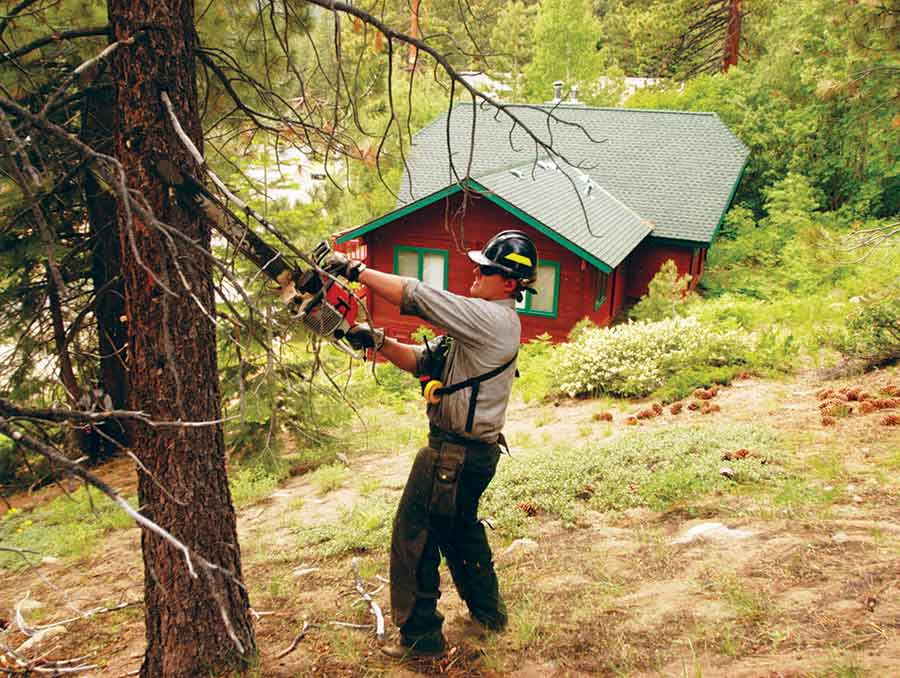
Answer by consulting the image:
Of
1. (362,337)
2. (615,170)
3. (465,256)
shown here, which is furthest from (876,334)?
(615,170)

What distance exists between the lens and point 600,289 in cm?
1958

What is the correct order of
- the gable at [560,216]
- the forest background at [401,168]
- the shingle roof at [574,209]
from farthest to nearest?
the shingle roof at [574,209], the gable at [560,216], the forest background at [401,168]

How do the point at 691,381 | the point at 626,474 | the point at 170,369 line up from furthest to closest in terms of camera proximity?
1. the point at 691,381
2. the point at 626,474
3. the point at 170,369

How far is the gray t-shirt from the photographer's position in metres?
3.76

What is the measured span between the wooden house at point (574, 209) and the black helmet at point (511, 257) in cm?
1054

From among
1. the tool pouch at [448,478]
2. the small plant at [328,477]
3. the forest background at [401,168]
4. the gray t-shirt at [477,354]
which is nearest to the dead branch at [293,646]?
the tool pouch at [448,478]

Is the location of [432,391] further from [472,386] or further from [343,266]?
[343,266]

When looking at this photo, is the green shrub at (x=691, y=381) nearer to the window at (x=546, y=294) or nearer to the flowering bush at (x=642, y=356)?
the flowering bush at (x=642, y=356)

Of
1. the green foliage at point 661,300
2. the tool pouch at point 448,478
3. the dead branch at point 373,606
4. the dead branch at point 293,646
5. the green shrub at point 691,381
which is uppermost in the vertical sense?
the green foliage at point 661,300

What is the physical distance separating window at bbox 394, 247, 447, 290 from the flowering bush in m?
8.35

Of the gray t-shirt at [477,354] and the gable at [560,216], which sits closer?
the gray t-shirt at [477,354]

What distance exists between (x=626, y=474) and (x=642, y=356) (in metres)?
4.77

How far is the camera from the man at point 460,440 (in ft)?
13.0

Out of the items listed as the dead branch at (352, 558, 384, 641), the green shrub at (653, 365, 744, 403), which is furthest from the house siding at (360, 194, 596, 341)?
the dead branch at (352, 558, 384, 641)
